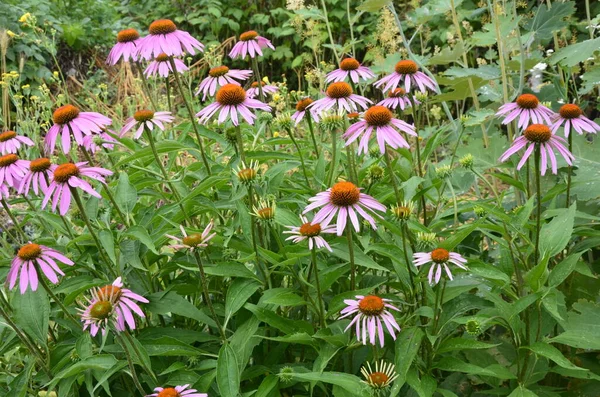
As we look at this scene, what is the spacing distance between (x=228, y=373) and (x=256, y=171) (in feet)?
1.37

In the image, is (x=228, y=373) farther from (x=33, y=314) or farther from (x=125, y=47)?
(x=125, y=47)

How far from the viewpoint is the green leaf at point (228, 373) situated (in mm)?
1126

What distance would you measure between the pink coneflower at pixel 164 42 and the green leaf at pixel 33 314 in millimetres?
626

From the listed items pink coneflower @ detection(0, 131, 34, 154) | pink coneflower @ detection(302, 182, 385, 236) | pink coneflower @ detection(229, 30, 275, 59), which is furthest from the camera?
pink coneflower @ detection(229, 30, 275, 59)

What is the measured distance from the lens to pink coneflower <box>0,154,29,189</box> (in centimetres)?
134

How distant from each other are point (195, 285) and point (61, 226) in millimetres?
385

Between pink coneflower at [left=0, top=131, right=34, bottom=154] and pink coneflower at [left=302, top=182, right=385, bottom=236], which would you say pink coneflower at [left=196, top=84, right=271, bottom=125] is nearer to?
pink coneflower at [left=302, top=182, right=385, bottom=236]

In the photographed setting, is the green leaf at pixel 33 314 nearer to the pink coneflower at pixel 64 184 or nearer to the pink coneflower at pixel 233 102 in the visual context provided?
the pink coneflower at pixel 64 184

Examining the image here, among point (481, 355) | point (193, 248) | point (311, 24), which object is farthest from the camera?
point (311, 24)

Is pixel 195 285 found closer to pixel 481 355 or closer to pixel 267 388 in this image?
pixel 267 388

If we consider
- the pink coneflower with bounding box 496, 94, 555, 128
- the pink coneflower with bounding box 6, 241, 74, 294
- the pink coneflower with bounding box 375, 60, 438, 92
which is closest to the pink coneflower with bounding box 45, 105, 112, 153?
the pink coneflower with bounding box 6, 241, 74, 294

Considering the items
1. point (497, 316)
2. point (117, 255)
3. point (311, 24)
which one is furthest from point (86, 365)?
point (311, 24)

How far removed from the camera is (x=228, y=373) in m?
1.15

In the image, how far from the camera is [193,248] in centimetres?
114
